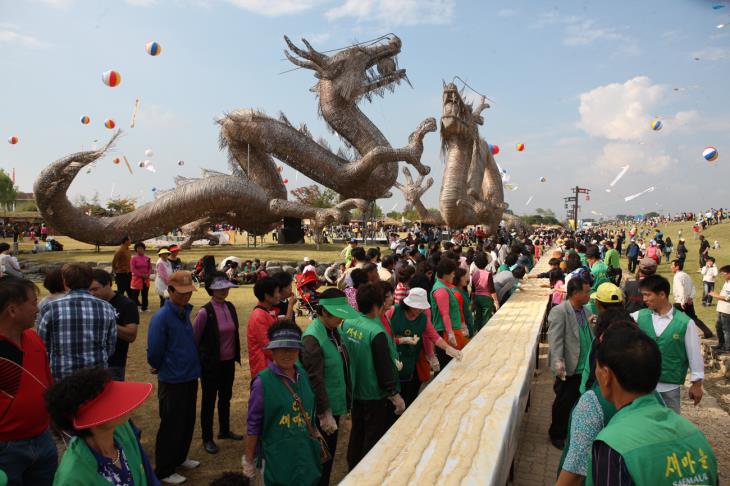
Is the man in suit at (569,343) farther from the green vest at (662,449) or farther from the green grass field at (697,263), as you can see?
the green grass field at (697,263)

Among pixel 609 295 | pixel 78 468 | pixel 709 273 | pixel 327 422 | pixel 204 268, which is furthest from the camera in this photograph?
pixel 204 268

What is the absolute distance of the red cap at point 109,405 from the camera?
1.62 m

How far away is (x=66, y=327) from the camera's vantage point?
9.62 ft

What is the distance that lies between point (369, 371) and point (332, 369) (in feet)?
1.01

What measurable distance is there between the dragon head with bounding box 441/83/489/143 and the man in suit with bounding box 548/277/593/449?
1805cm

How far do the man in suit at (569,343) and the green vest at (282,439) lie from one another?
2.48 meters

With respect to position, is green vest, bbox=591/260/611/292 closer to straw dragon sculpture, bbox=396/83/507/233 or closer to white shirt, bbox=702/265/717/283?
white shirt, bbox=702/265/717/283

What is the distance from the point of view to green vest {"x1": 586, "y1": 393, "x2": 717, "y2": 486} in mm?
1441

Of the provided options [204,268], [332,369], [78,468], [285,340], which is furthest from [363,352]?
[204,268]

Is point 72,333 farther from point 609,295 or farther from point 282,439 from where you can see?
point 609,295

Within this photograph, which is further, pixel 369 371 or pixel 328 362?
pixel 369 371

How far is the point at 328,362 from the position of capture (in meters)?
3.03

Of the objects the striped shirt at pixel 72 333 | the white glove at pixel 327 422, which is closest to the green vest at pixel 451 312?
the white glove at pixel 327 422

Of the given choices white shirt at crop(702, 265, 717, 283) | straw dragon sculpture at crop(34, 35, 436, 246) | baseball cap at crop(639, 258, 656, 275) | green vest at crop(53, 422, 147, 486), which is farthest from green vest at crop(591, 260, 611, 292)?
straw dragon sculpture at crop(34, 35, 436, 246)
